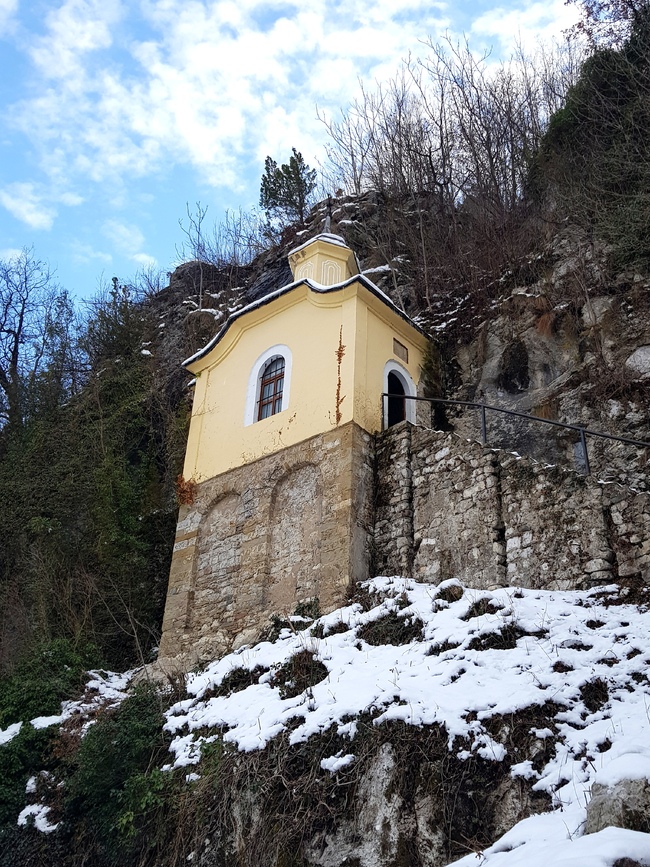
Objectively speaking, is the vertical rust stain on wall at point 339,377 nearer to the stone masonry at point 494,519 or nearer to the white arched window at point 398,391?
the stone masonry at point 494,519

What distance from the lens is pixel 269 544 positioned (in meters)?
13.5

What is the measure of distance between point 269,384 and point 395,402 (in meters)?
2.39

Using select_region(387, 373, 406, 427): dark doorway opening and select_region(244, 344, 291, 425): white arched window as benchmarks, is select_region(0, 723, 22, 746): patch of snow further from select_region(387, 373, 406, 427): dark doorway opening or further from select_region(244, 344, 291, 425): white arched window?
select_region(387, 373, 406, 427): dark doorway opening

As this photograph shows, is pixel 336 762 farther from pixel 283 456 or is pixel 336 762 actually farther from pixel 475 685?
pixel 283 456

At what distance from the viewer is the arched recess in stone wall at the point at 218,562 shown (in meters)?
13.5

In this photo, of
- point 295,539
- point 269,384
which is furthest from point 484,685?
point 269,384

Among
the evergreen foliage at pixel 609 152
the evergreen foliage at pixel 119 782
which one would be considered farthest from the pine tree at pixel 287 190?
the evergreen foliage at pixel 119 782

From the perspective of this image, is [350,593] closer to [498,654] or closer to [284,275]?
[498,654]

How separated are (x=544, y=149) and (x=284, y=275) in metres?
7.30

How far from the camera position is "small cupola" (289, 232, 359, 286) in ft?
56.8

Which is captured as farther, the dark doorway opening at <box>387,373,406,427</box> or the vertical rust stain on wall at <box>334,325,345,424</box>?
the dark doorway opening at <box>387,373,406,427</box>

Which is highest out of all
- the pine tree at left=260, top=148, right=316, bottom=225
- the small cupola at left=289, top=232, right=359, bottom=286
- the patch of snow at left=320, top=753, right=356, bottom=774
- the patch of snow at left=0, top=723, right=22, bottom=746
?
the pine tree at left=260, top=148, right=316, bottom=225

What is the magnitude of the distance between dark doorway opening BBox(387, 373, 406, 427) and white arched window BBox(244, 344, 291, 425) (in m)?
1.90

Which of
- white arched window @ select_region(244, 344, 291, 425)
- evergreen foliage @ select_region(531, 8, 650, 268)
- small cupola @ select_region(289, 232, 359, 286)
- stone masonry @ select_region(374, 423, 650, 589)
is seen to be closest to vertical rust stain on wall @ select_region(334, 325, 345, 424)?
stone masonry @ select_region(374, 423, 650, 589)
